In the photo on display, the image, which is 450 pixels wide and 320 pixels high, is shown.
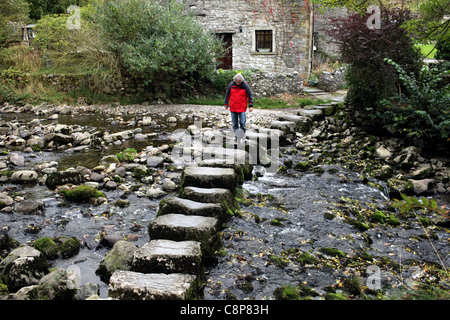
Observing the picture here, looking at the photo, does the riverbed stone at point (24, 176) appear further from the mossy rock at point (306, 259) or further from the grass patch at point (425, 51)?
the grass patch at point (425, 51)

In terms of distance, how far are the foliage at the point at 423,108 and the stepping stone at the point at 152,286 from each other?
6.21 metres

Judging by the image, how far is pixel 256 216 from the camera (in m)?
4.78

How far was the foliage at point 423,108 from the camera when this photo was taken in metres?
7.23

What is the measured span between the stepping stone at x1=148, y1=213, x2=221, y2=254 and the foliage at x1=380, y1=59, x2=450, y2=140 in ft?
Result: 18.0

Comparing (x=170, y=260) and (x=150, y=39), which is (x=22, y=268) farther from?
(x=150, y=39)

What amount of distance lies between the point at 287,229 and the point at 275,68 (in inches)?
581

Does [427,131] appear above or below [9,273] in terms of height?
above

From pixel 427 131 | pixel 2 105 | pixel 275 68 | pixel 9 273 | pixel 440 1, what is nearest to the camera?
pixel 9 273

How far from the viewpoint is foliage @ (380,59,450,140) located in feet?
23.7

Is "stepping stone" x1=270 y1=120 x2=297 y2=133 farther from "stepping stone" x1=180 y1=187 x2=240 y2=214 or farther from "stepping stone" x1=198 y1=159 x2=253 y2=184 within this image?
"stepping stone" x1=180 y1=187 x2=240 y2=214

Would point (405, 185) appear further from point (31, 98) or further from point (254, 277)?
point (31, 98)

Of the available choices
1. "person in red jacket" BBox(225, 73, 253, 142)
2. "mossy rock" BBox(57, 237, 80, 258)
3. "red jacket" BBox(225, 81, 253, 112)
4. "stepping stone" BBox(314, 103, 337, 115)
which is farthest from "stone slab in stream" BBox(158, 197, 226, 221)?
"stepping stone" BBox(314, 103, 337, 115)

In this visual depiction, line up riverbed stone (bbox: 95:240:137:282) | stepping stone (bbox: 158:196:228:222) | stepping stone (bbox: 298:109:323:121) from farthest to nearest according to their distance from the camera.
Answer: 1. stepping stone (bbox: 298:109:323:121)
2. stepping stone (bbox: 158:196:228:222)
3. riverbed stone (bbox: 95:240:137:282)
